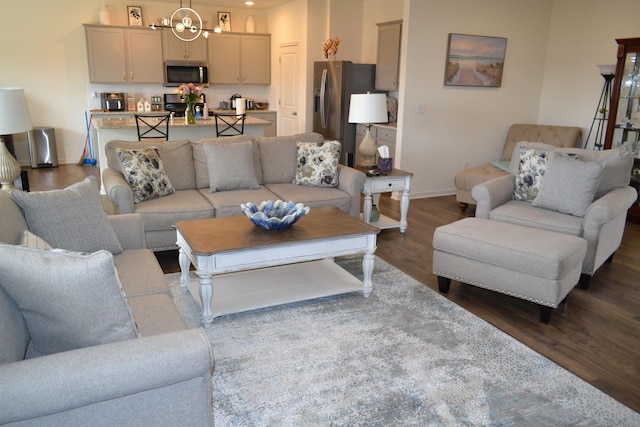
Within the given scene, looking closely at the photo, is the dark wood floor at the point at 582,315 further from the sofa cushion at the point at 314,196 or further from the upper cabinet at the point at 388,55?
the upper cabinet at the point at 388,55

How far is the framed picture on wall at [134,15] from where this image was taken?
26.3ft

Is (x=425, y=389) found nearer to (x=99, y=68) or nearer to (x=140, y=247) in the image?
(x=140, y=247)

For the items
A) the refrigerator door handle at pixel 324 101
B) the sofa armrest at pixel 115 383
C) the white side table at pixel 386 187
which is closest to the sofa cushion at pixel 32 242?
the sofa armrest at pixel 115 383

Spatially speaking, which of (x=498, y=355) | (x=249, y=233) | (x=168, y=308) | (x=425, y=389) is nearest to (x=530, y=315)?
(x=498, y=355)

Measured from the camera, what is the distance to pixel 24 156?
Answer: 775 centimetres

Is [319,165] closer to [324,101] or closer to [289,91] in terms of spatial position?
[324,101]

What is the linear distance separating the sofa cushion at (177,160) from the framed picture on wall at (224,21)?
4.88m

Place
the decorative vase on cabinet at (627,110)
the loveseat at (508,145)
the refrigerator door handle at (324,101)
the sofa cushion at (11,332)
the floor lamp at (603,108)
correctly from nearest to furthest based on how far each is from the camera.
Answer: the sofa cushion at (11,332) → the decorative vase on cabinet at (627,110) → the loveseat at (508,145) → the floor lamp at (603,108) → the refrigerator door handle at (324,101)

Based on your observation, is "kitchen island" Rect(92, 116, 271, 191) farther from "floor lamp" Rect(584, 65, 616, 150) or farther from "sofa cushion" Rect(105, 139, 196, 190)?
"floor lamp" Rect(584, 65, 616, 150)

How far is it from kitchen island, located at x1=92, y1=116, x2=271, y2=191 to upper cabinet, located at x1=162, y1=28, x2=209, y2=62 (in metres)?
2.34

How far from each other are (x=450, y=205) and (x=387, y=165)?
1.56m

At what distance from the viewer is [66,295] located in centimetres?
156

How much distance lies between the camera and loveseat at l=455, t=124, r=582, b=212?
18.5 ft

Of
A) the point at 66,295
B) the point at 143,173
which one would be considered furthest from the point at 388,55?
the point at 66,295
